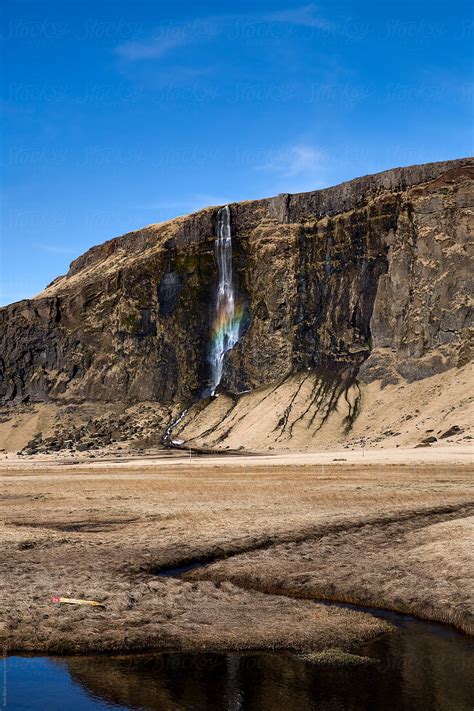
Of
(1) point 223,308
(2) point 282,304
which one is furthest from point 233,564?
(1) point 223,308

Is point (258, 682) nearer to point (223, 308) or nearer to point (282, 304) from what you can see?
point (282, 304)

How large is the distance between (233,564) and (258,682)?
29.2 feet

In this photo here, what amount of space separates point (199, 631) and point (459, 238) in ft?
330

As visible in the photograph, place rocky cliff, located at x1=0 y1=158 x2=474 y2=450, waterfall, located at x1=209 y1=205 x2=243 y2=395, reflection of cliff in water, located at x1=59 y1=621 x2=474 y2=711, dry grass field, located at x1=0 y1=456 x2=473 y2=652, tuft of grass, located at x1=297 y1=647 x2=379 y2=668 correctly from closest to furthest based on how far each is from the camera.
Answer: reflection of cliff in water, located at x1=59 y1=621 x2=474 y2=711
tuft of grass, located at x1=297 y1=647 x2=379 y2=668
dry grass field, located at x1=0 y1=456 x2=473 y2=652
rocky cliff, located at x1=0 y1=158 x2=474 y2=450
waterfall, located at x1=209 y1=205 x2=243 y2=395

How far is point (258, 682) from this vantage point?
1345 centimetres

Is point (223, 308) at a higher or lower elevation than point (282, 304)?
higher

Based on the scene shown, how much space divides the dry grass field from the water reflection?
77cm

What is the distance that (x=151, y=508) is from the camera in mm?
34906

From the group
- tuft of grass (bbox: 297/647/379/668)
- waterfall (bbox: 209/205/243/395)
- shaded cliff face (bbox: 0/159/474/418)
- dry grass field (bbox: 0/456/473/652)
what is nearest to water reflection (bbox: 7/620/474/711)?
tuft of grass (bbox: 297/647/379/668)

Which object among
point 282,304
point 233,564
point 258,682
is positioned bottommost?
point 258,682

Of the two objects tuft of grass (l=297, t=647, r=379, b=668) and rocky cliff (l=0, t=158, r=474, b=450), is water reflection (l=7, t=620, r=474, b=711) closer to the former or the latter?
tuft of grass (l=297, t=647, r=379, b=668)

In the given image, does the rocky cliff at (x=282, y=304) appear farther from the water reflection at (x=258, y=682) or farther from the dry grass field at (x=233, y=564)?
the water reflection at (x=258, y=682)

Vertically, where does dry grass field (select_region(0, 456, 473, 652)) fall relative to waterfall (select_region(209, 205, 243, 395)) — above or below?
below

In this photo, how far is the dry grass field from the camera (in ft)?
52.5
